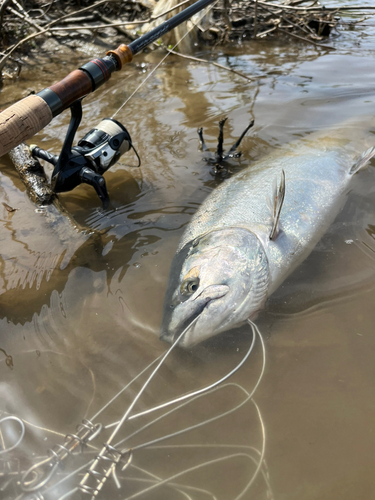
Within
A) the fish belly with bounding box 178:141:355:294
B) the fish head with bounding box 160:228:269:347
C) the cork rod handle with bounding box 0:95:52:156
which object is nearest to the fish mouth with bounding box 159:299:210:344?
the fish head with bounding box 160:228:269:347

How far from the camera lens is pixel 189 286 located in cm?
226

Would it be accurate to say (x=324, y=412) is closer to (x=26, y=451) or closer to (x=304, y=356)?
(x=304, y=356)

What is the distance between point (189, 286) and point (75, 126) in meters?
1.60

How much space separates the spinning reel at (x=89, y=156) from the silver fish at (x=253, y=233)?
0.86m

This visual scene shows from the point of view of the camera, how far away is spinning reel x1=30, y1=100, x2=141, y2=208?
9.31ft

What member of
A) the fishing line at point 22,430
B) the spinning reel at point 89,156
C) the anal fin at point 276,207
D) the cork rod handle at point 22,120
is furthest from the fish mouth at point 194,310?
the cork rod handle at point 22,120

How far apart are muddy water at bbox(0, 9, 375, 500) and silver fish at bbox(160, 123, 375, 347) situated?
0.38ft

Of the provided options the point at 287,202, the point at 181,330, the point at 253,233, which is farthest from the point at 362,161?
the point at 181,330

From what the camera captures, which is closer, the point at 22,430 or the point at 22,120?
the point at 22,430

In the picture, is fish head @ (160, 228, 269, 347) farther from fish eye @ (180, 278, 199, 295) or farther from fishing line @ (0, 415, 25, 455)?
fishing line @ (0, 415, 25, 455)

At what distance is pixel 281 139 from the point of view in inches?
156

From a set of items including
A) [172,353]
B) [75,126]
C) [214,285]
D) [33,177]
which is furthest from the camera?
[33,177]

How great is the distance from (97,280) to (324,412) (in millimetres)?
1611

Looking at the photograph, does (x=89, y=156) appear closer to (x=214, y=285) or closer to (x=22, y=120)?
(x=22, y=120)
